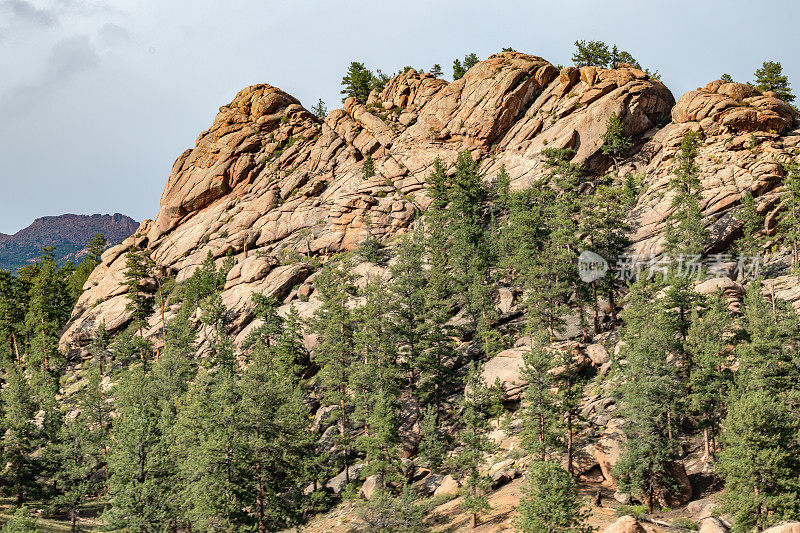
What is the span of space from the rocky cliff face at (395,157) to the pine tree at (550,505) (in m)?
42.9

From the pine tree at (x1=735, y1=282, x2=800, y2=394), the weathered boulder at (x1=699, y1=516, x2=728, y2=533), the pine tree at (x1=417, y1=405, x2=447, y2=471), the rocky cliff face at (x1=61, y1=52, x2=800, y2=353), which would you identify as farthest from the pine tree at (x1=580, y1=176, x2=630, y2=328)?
the weathered boulder at (x1=699, y1=516, x2=728, y2=533)

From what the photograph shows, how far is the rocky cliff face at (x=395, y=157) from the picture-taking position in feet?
247

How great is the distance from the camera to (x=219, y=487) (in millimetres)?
38438

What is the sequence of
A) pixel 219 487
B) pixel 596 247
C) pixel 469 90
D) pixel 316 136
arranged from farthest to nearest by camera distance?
pixel 316 136
pixel 469 90
pixel 596 247
pixel 219 487

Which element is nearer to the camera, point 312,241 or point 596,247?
point 596,247

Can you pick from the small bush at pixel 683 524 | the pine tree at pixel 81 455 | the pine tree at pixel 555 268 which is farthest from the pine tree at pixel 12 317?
the small bush at pixel 683 524

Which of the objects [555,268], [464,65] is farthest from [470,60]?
[555,268]

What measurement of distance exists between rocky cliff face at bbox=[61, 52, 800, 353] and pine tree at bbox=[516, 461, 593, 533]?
42876 mm

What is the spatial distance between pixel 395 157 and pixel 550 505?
78.3 meters

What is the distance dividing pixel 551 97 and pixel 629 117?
47.8ft

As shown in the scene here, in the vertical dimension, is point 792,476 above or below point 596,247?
below

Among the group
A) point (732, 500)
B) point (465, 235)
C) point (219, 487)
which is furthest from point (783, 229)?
point (219, 487)

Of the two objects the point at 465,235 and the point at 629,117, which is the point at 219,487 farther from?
the point at 629,117

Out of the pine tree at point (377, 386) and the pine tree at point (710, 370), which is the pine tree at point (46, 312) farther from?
the pine tree at point (710, 370)
